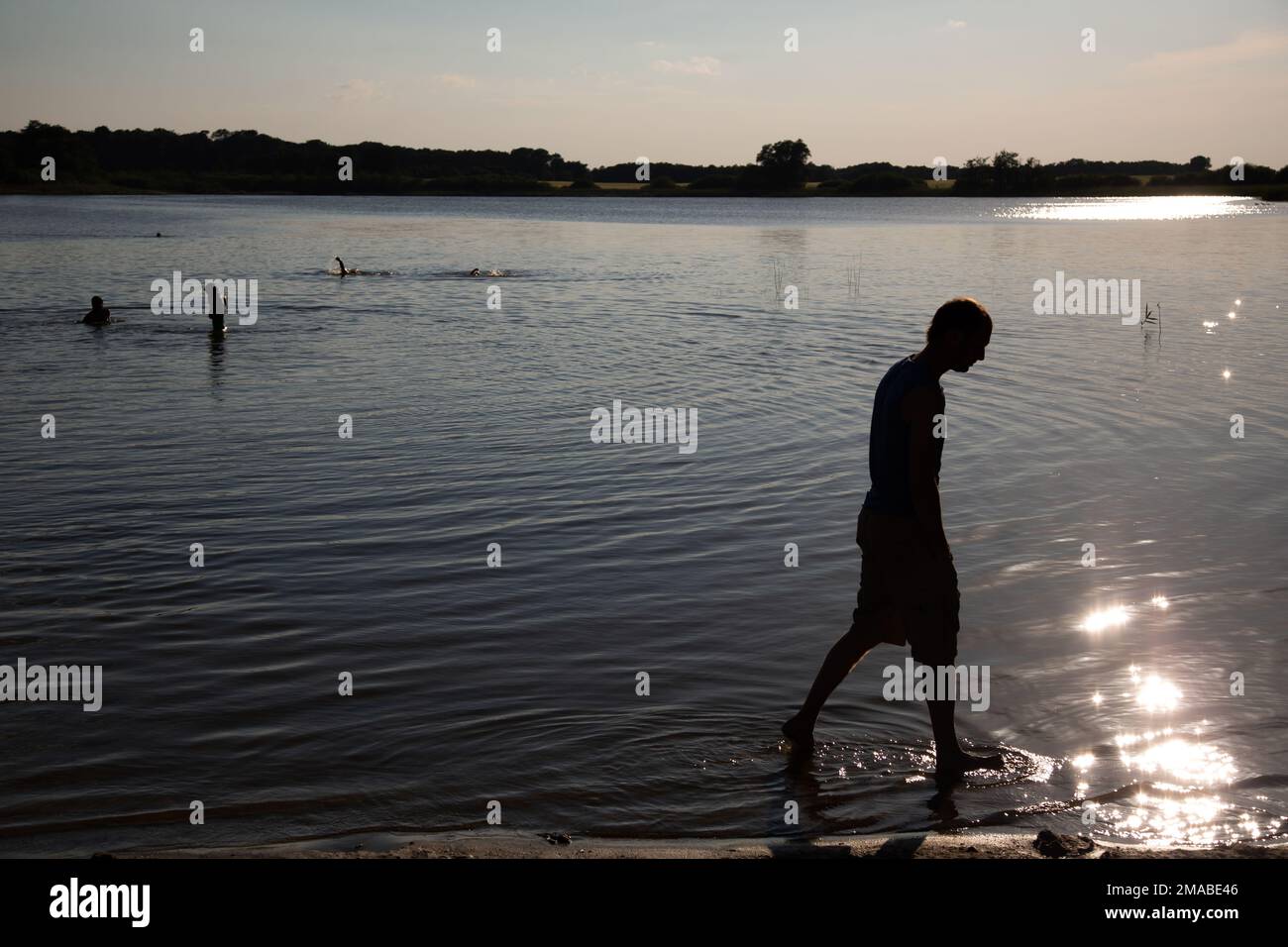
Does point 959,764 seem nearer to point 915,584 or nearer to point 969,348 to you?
point 915,584

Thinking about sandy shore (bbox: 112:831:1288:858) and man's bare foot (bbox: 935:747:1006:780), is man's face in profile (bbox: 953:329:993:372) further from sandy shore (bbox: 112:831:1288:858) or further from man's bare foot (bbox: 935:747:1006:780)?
sandy shore (bbox: 112:831:1288:858)

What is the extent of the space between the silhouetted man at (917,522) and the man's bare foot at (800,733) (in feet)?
1.62

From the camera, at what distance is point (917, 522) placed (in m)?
5.11

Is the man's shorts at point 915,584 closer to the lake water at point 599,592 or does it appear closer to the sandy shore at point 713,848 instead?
the lake water at point 599,592

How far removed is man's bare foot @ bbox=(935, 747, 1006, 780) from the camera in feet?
17.4

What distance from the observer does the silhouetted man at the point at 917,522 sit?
16.3 feet

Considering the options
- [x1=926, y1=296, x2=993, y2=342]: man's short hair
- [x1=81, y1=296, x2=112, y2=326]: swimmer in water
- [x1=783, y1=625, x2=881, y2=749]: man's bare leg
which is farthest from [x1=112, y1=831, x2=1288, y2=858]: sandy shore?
[x1=81, y1=296, x2=112, y2=326]: swimmer in water

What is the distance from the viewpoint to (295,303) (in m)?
28.1

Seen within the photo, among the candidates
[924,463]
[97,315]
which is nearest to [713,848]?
[924,463]

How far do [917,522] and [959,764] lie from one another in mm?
1183

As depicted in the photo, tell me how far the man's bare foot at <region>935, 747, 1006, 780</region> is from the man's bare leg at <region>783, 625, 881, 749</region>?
591mm

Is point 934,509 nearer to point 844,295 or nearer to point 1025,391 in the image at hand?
point 1025,391
